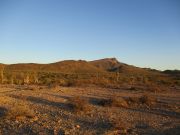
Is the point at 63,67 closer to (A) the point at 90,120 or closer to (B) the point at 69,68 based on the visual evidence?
(B) the point at 69,68

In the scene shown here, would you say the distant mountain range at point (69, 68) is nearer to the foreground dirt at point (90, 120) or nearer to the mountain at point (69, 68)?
the mountain at point (69, 68)

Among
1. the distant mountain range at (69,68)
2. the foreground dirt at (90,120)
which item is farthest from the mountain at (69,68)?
the foreground dirt at (90,120)

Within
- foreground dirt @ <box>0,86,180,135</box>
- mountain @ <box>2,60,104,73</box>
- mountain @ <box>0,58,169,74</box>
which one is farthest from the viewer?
mountain @ <box>2,60,104,73</box>

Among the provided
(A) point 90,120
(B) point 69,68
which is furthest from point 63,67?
(A) point 90,120

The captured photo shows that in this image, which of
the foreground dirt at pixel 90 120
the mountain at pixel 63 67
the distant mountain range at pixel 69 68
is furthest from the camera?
the mountain at pixel 63 67

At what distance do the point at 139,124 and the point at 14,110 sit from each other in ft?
15.8

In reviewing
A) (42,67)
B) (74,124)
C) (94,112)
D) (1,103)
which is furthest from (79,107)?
(42,67)

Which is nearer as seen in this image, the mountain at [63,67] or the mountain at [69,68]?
the mountain at [69,68]

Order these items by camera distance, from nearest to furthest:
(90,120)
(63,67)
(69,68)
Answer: (90,120)
(63,67)
(69,68)

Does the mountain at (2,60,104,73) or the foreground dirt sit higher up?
the mountain at (2,60,104,73)

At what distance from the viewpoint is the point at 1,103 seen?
60.2 feet

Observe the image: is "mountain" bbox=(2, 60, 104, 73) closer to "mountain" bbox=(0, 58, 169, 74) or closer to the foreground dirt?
"mountain" bbox=(0, 58, 169, 74)

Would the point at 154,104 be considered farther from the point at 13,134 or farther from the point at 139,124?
the point at 13,134

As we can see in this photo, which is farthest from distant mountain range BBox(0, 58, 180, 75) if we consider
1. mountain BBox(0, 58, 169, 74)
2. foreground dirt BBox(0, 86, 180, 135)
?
foreground dirt BBox(0, 86, 180, 135)
